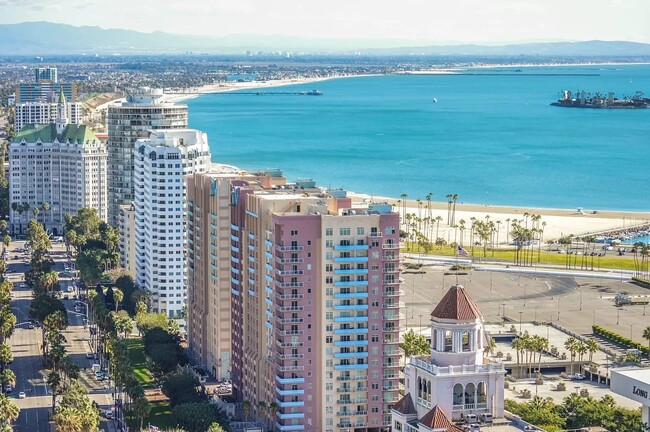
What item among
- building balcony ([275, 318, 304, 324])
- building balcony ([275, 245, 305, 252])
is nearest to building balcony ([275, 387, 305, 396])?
building balcony ([275, 318, 304, 324])

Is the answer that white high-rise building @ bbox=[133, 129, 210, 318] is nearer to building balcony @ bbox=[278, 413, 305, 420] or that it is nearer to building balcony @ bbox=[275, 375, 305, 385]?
building balcony @ bbox=[275, 375, 305, 385]

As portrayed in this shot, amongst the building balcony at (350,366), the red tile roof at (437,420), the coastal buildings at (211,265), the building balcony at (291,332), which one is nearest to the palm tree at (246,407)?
the building balcony at (291,332)

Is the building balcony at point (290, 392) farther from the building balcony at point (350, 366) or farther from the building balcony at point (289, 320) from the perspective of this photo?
the building balcony at point (289, 320)

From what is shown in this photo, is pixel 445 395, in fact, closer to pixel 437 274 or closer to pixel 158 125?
pixel 437 274

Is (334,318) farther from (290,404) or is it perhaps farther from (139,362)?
(139,362)

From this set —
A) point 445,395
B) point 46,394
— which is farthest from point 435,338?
point 46,394

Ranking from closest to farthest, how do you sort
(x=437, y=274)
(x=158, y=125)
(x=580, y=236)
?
(x=437, y=274) < (x=158, y=125) < (x=580, y=236)
